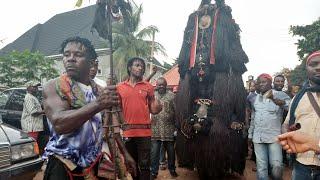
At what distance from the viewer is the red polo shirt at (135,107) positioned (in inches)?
220

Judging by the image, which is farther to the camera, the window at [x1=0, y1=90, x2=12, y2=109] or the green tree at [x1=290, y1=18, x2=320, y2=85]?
the green tree at [x1=290, y1=18, x2=320, y2=85]

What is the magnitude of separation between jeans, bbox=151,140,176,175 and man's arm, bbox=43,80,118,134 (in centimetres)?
482

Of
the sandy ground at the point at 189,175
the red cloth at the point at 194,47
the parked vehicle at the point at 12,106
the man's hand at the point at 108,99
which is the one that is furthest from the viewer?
the parked vehicle at the point at 12,106

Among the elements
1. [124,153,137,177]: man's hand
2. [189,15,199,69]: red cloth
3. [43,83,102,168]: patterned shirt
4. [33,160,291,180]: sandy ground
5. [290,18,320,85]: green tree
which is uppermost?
[290,18,320,85]: green tree

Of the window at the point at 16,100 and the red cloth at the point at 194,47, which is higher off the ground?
the red cloth at the point at 194,47

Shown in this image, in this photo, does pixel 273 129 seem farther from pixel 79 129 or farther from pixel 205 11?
pixel 79 129

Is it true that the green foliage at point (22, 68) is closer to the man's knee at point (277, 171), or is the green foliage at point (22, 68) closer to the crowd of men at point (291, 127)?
the crowd of men at point (291, 127)

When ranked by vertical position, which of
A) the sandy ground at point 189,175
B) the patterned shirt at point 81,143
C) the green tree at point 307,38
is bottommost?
the sandy ground at point 189,175

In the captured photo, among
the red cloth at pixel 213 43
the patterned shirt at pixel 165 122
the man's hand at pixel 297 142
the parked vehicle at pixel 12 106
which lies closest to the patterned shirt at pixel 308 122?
the man's hand at pixel 297 142

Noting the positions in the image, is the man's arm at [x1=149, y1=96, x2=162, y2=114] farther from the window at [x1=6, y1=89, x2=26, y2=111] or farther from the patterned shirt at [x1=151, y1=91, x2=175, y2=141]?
the window at [x1=6, y1=89, x2=26, y2=111]

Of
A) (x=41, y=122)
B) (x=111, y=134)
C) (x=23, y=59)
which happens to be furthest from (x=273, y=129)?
(x=23, y=59)

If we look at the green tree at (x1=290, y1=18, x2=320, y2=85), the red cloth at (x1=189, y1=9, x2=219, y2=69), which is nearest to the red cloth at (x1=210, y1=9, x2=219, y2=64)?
the red cloth at (x1=189, y1=9, x2=219, y2=69)

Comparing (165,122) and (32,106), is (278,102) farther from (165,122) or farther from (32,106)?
(32,106)

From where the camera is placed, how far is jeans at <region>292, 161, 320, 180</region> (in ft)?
11.7
